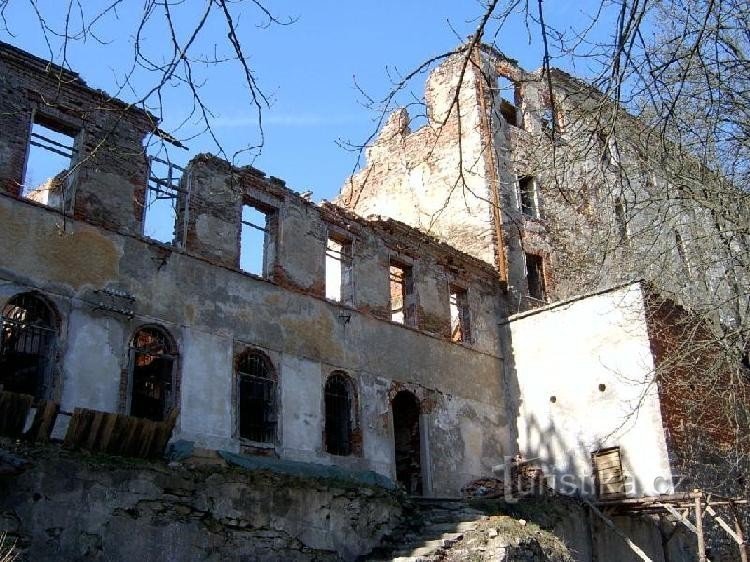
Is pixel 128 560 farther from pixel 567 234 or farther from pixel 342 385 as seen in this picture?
pixel 567 234

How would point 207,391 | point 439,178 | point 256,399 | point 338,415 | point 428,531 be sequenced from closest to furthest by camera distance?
point 428,531
point 207,391
point 256,399
point 338,415
point 439,178

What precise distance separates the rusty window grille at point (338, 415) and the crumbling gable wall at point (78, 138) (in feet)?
16.6

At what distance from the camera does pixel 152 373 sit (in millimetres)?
14758

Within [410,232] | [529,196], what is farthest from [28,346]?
[529,196]

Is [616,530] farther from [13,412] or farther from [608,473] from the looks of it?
[13,412]

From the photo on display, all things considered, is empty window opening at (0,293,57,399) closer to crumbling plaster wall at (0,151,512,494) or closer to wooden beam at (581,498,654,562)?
crumbling plaster wall at (0,151,512,494)

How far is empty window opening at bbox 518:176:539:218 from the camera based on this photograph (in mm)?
23869

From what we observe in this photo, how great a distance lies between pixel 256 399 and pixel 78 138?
5555 mm

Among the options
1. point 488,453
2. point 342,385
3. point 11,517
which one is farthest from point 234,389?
point 488,453

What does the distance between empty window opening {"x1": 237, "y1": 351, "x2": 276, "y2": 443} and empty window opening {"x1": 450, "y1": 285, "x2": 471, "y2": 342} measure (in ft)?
20.5

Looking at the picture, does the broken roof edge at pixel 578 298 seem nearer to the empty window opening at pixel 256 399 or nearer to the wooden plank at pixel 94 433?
the empty window opening at pixel 256 399

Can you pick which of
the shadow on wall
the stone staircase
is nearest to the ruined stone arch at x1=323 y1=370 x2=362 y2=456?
the stone staircase

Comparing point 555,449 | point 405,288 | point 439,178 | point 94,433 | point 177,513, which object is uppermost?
point 439,178

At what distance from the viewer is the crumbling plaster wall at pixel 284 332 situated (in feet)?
43.6
